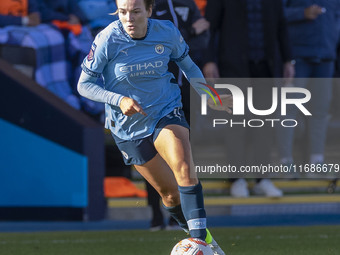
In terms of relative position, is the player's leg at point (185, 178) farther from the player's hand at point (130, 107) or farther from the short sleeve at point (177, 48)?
the short sleeve at point (177, 48)

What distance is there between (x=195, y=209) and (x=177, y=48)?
1215 mm

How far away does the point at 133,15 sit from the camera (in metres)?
7.04

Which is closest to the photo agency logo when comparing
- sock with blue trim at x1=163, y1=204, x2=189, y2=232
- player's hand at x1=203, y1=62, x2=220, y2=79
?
player's hand at x1=203, y1=62, x2=220, y2=79

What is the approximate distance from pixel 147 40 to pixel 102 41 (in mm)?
334

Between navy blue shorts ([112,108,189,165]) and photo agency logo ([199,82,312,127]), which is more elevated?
navy blue shorts ([112,108,189,165])

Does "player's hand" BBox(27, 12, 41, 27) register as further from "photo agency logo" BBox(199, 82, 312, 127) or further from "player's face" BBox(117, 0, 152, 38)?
"player's face" BBox(117, 0, 152, 38)

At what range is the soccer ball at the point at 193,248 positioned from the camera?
6938mm

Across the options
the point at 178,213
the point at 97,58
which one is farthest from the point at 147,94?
the point at 178,213

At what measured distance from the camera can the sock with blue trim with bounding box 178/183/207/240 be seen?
7055mm

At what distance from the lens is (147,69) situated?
23.8 ft

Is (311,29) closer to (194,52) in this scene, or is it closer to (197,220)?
(194,52)

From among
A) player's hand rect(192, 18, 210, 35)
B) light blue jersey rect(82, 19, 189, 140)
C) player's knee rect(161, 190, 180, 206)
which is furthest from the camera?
player's hand rect(192, 18, 210, 35)

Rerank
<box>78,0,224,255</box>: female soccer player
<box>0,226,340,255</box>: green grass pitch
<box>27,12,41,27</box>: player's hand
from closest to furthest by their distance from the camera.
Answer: <box>78,0,224,255</box>: female soccer player, <box>0,226,340,255</box>: green grass pitch, <box>27,12,41,27</box>: player's hand

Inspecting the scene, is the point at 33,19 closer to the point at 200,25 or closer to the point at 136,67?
the point at 200,25
